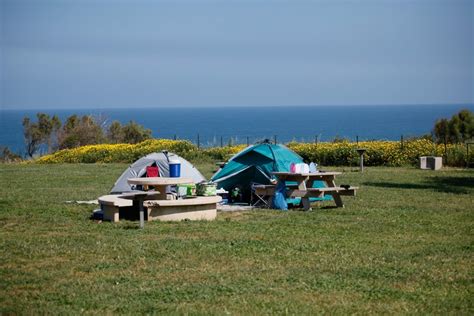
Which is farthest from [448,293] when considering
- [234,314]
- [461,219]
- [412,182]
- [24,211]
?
[412,182]

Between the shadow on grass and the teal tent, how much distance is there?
Answer: 3684 mm

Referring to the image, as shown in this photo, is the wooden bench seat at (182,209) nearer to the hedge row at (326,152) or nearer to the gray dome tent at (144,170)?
the gray dome tent at (144,170)

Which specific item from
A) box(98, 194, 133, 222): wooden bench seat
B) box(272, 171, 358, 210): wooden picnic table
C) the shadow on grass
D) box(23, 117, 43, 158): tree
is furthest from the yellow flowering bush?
box(23, 117, 43, 158): tree

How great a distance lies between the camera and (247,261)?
10836mm

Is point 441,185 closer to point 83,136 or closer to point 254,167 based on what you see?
point 254,167

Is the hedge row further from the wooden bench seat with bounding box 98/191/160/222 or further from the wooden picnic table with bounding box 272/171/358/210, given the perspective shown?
the wooden bench seat with bounding box 98/191/160/222

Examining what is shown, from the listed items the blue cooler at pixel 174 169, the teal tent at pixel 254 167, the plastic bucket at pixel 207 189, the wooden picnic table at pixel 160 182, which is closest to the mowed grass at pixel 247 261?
the plastic bucket at pixel 207 189

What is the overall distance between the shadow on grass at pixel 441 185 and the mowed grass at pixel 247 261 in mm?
2462

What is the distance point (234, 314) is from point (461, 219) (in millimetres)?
8089

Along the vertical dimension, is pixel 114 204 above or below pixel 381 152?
below

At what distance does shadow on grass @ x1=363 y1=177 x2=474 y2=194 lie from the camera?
20359 millimetres

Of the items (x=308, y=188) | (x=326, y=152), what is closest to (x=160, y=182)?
(x=308, y=188)

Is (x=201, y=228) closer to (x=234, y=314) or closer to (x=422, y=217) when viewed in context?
(x=422, y=217)

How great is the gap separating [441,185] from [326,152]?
892cm
